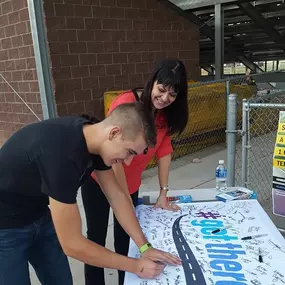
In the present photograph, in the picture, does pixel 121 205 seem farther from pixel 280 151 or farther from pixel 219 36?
pixel 219 36

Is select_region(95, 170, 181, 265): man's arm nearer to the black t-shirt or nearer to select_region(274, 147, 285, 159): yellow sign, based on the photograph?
the black t-shirt

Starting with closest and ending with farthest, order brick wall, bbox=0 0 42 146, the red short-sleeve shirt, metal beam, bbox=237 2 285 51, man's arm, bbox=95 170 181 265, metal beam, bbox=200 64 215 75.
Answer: man's arm, bbox=95 170 181 265
the red short-sleeve shirt
brick wall, bbox=0 0 42 146
metal beam, bbox=237 2 285 51
metal beam, bbox=200 64 215 75

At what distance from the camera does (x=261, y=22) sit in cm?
841

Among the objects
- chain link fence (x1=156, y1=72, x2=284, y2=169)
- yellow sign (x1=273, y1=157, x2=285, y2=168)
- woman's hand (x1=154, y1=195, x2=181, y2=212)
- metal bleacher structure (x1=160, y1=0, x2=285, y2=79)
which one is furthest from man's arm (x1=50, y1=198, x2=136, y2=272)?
metal bleacher structure (x1=160, y1=0, x2=285, y2=79)

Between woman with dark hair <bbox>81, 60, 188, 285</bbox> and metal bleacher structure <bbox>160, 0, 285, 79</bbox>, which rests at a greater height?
metal bleacher structure <bbox>160, 0, 285, 79</bbox>

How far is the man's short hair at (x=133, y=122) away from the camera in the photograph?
4.26 ft

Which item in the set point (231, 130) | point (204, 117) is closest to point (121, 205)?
point (231, 130)

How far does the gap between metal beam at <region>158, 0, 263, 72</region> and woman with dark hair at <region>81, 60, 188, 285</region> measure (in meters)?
5.14

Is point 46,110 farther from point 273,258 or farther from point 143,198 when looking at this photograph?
point 273,258

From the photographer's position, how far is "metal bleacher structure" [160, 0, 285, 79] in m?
7.40

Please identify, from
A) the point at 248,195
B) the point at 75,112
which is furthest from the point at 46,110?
the point at 248,195

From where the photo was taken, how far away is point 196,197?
2.26 metres

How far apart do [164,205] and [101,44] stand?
14.1 feet

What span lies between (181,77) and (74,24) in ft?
13.1
